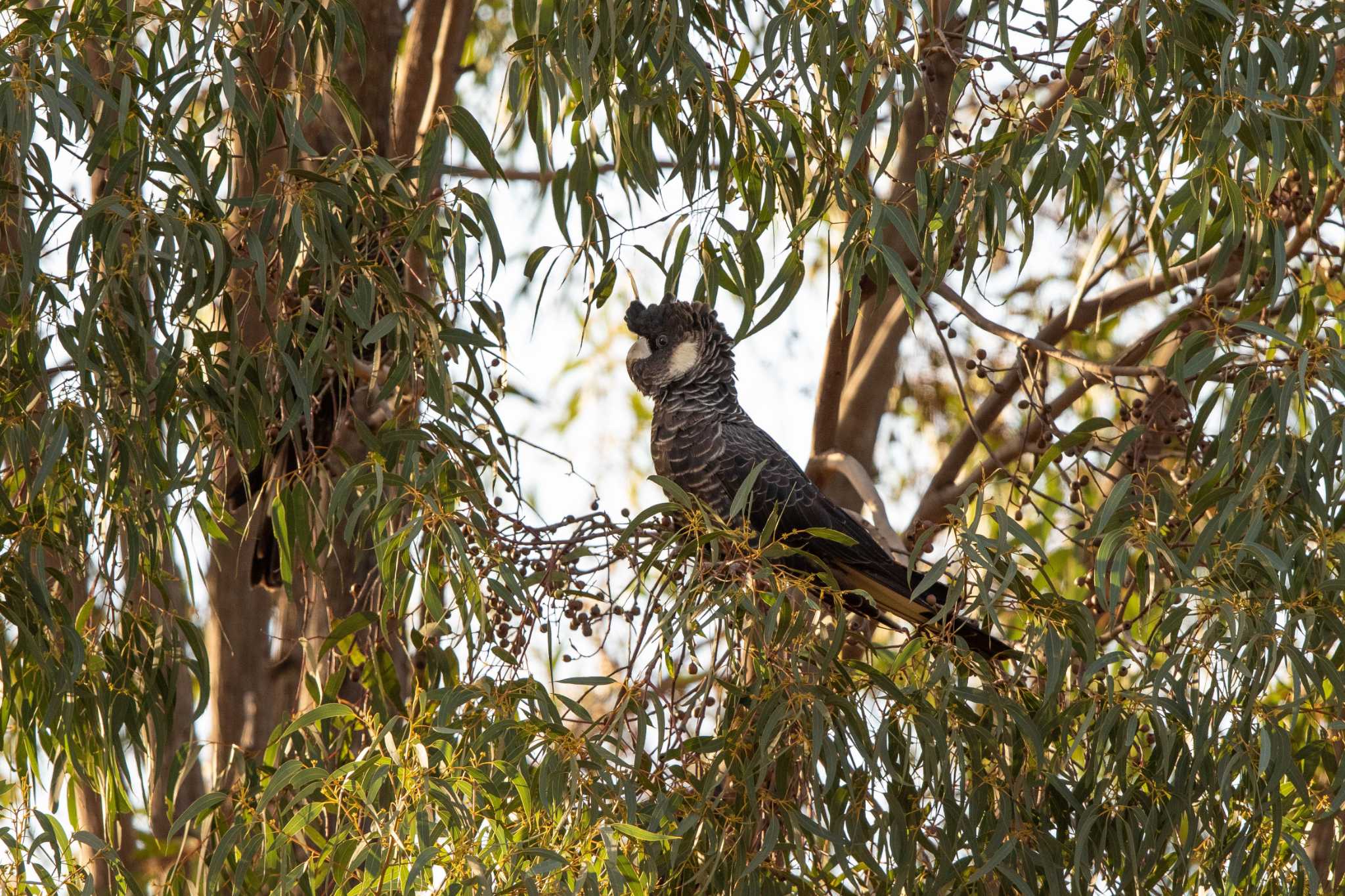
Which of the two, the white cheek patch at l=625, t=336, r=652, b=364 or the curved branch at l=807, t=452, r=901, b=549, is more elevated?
the white cheek patch at l=625, t=336, r=652, b=364

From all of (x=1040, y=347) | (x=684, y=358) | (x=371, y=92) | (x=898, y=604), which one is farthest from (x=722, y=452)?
(x=371, y=92)

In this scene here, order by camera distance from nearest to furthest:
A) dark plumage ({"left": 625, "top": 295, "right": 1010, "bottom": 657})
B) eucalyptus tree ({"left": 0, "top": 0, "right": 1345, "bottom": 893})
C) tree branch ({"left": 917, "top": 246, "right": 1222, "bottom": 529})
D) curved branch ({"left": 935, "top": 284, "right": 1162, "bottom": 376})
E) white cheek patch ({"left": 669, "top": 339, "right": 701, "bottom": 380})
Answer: eucalyptus tree ({"left": 0, "top": 0, "right": 1345, "bottom": 893}) < curved branch ({"left": 935, "top": 284, "right": 1162, "bottom": 376}) < dark plumage ({"left": 625, "top": 295, "right": 1010, "bottom": 657}) < white cheek patch ({"left": 669, "top": 339, "right": 701, "bottom": 380}) < tree branch ({"left": 917, "top": 246, "right": 1222, "bottom": 529})

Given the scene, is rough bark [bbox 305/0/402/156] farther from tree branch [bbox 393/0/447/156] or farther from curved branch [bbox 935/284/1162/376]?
curved branch [bbox 935/284/1162/376]

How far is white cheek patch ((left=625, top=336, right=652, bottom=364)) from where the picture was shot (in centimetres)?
286

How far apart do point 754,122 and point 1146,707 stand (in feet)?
3.04

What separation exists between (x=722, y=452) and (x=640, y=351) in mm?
268

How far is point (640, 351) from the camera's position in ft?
9.42

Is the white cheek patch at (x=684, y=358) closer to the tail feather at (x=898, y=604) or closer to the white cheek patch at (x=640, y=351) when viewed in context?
the white cheek patch at (x=640, y=351)

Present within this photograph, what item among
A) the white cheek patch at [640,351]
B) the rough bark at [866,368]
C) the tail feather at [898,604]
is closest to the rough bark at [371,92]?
the white cheek patch at [640,351]

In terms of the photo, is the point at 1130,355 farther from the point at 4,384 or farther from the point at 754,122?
the point at 4,384

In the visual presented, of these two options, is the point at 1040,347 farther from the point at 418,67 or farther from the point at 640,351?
the point at 418,67

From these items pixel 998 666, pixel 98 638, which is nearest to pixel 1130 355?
pixel 998 666

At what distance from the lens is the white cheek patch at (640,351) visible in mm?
2861

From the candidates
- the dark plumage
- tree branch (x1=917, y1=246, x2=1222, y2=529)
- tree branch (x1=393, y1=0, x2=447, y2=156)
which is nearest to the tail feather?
the dark plumage
